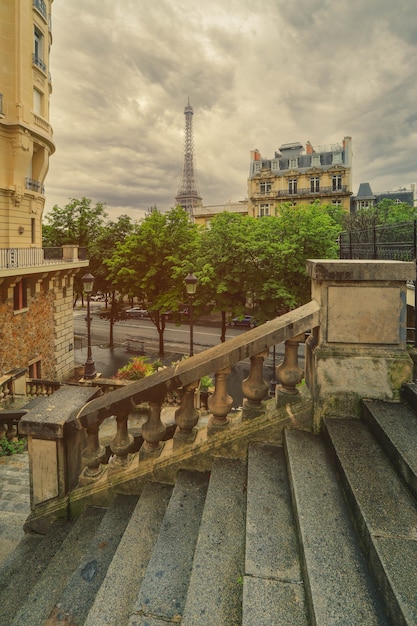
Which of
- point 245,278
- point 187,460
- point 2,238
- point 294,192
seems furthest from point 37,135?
point 294,192

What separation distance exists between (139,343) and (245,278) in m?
11.8

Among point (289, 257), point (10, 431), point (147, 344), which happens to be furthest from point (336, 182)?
point (10, 431)

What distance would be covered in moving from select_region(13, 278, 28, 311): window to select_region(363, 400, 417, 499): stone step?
16302mm

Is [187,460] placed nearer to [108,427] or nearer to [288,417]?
[288,417]

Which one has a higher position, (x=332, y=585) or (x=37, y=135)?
(x=37, y=135)

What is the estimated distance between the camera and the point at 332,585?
70.3 inches

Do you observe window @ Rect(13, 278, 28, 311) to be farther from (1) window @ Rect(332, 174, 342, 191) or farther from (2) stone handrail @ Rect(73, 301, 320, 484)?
(1) window @ Rect(332, 174, 342, 191)

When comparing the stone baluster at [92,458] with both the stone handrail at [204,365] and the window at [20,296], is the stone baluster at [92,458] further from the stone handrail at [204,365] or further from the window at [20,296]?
the window at [20,296]

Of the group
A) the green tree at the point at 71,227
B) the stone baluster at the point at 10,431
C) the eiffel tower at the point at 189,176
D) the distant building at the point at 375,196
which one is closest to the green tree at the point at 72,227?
the green tree at the point at 71,227

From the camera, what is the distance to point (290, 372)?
3.28 meters

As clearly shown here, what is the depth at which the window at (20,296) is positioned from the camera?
15781 mm

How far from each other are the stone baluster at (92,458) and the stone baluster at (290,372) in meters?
1.83

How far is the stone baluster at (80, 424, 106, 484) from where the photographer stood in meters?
3.39

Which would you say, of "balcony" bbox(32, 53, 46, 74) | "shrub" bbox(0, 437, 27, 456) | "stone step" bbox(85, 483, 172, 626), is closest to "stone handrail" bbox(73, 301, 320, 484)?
"stone step" bbox(85, 483, 172, 626)
